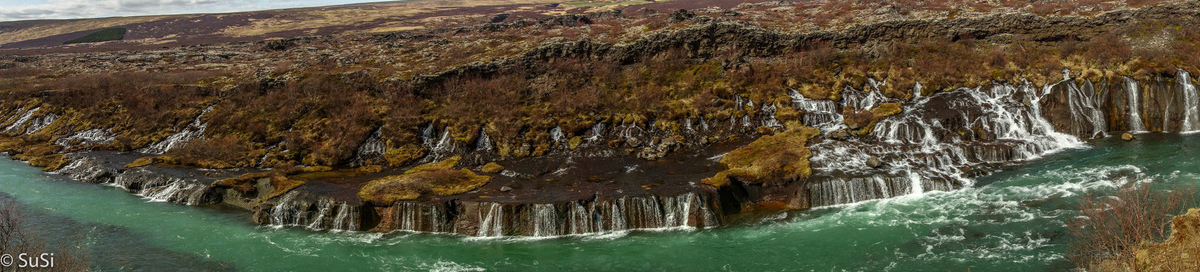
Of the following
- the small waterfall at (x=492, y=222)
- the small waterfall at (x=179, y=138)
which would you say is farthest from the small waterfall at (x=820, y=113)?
the small waterfall at (x=179, y=138)

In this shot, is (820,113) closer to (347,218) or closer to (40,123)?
(347,218)

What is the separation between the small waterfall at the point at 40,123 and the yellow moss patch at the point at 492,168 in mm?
43076

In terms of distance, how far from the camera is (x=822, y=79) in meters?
42.2

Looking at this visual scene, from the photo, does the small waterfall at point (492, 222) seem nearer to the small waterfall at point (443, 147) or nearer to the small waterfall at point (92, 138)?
the small waterfall at point (443, 147)

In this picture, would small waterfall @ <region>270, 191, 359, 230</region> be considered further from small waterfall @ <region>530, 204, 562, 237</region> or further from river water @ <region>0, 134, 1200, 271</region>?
small waterfall @ <region>530, 204, 562, 237</region>

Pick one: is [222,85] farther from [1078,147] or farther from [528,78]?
[1078,147]

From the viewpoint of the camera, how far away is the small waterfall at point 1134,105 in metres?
34.4

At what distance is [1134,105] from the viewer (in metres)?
34.8

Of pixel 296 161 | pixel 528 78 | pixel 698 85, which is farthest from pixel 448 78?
pixel 698 85

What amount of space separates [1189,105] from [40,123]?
278ft

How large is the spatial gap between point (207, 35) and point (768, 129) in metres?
122

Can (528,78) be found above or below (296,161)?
above

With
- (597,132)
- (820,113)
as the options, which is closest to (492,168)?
(597,132)

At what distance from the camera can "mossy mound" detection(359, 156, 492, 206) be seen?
27.3 meters
